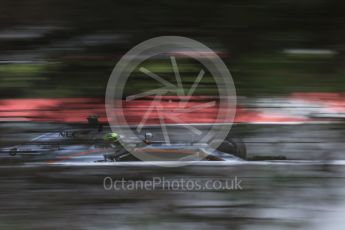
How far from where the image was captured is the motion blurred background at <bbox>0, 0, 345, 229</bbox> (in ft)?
6.69

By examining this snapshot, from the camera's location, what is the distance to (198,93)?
6.97 feet

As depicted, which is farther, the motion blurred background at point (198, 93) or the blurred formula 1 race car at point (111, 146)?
the blurred formula 1 race car at point (111, 146)

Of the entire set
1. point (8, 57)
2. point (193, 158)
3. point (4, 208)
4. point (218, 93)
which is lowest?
point (4, 208)

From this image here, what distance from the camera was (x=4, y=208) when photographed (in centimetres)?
232

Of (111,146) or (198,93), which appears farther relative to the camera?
(111,146)

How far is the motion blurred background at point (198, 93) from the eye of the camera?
2.04m

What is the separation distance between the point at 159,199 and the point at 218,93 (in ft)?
1.48

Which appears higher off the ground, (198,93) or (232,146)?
(198,93)

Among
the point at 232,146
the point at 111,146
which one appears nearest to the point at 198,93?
the point at 232,146

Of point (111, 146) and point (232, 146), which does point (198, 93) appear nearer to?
point (232, 146)

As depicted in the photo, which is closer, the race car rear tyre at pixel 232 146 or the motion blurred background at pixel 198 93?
the motion blurred background at pixel 198 93

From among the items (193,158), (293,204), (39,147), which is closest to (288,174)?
(293,204)

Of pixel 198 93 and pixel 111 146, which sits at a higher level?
pixel 198 93

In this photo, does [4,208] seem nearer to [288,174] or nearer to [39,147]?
[39,147]
